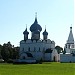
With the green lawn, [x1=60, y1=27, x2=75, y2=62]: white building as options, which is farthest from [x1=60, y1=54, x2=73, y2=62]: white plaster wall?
the green lawn

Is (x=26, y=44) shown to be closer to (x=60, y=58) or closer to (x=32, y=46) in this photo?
(x=32, y=46)

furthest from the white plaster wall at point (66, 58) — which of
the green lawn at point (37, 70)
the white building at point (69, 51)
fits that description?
the green lawn at point (37, 70)

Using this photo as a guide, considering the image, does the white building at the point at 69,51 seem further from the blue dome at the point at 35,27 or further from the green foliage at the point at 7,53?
the green foliage at the point at 7,53

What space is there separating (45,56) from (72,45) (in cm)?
1186

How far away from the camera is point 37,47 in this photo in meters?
89.8

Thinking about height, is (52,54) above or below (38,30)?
below

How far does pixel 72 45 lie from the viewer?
97062mm

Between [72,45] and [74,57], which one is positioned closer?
[74,57]

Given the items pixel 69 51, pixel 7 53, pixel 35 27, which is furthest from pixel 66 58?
pixel 7 53

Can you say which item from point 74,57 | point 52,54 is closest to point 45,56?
point 52,54

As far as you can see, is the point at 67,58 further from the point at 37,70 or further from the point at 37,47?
the point at 37,70

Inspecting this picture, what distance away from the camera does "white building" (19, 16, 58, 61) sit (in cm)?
8825

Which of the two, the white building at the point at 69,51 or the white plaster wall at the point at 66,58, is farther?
the white building at the point at 69,51

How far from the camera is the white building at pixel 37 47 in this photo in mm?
88250
